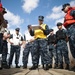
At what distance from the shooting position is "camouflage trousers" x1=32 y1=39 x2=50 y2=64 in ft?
20.6

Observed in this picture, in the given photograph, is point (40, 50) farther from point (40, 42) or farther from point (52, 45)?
point (52, 45)

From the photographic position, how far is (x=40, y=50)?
6.43 metres

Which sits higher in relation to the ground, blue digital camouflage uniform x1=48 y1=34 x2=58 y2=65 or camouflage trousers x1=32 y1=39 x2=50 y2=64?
blue digital camouflage uniform x1=48 y1=34 x2=58 y2=65

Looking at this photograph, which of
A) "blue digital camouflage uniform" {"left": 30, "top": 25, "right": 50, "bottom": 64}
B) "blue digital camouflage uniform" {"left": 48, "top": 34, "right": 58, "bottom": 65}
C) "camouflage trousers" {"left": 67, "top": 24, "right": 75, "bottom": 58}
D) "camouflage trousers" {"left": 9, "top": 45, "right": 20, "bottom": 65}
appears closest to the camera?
"camouflage trousers" {"left": 67, "top": 24, "right": 75, "bottom": 58}

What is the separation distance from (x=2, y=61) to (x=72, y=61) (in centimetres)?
276

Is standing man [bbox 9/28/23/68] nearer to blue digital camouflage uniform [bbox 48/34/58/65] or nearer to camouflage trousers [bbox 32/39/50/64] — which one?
blue digital camouflage uniform [bbox 48/34/58/65]

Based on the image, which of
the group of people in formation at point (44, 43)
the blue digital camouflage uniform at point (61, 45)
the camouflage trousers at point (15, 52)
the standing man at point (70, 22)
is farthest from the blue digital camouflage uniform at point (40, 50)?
the camouflage trousers at point (15, 52)

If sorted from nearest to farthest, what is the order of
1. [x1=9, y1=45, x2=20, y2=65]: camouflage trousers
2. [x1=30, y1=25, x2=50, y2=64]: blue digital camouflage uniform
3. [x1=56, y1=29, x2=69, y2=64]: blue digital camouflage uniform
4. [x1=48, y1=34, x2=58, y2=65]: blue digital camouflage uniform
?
[x1=30, y1=25, x2=50, y2=64]: blue digital camouflage uniform
[x1=56, y1=29, x2=69, y2=64]: blue digital camouflage uniform
[x1=9, y1=45, x2=20, y2=65]: camouflage trousers
[x1=48, y1=34, x2=58, y2=65]: blue digital camouflage uniform

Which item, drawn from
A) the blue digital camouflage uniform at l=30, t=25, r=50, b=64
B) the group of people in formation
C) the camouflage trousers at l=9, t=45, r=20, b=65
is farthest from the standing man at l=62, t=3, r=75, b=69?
the camouflage trousers at l=9, t=45, r=20, b=65

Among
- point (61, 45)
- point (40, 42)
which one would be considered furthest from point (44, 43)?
point (61, 45)

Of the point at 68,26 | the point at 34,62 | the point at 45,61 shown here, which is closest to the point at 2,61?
the point at 34,62

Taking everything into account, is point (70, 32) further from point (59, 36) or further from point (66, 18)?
point (59, 36)

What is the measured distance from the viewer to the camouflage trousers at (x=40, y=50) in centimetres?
627

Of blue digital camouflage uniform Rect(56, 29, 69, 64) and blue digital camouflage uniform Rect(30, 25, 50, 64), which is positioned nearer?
blue digital camouflage uniform Rect(30, 25, 50, 64)
